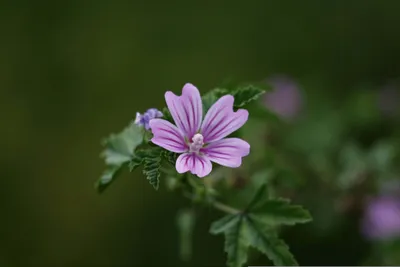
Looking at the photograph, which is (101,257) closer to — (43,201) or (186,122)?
(43,201)

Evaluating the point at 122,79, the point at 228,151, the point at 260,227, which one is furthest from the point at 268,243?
the point at 122,79

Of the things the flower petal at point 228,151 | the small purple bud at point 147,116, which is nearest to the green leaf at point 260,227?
the flower petal at point 228,151

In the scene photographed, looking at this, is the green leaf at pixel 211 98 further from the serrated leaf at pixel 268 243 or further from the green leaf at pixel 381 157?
the green leaf at pixel 381 157

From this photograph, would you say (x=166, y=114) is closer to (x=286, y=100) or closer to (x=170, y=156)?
(x=170, y=156)

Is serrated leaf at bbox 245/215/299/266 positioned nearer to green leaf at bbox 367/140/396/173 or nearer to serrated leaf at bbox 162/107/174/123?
serrated leaf at bbox 162/107/174/123

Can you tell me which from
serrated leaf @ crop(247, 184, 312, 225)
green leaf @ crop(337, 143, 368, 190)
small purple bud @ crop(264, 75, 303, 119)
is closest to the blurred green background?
small purple bud @ crop(264, 75, 303, 119)

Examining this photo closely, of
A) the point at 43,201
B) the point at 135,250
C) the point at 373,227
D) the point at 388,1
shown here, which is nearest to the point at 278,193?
the point at 373,227
